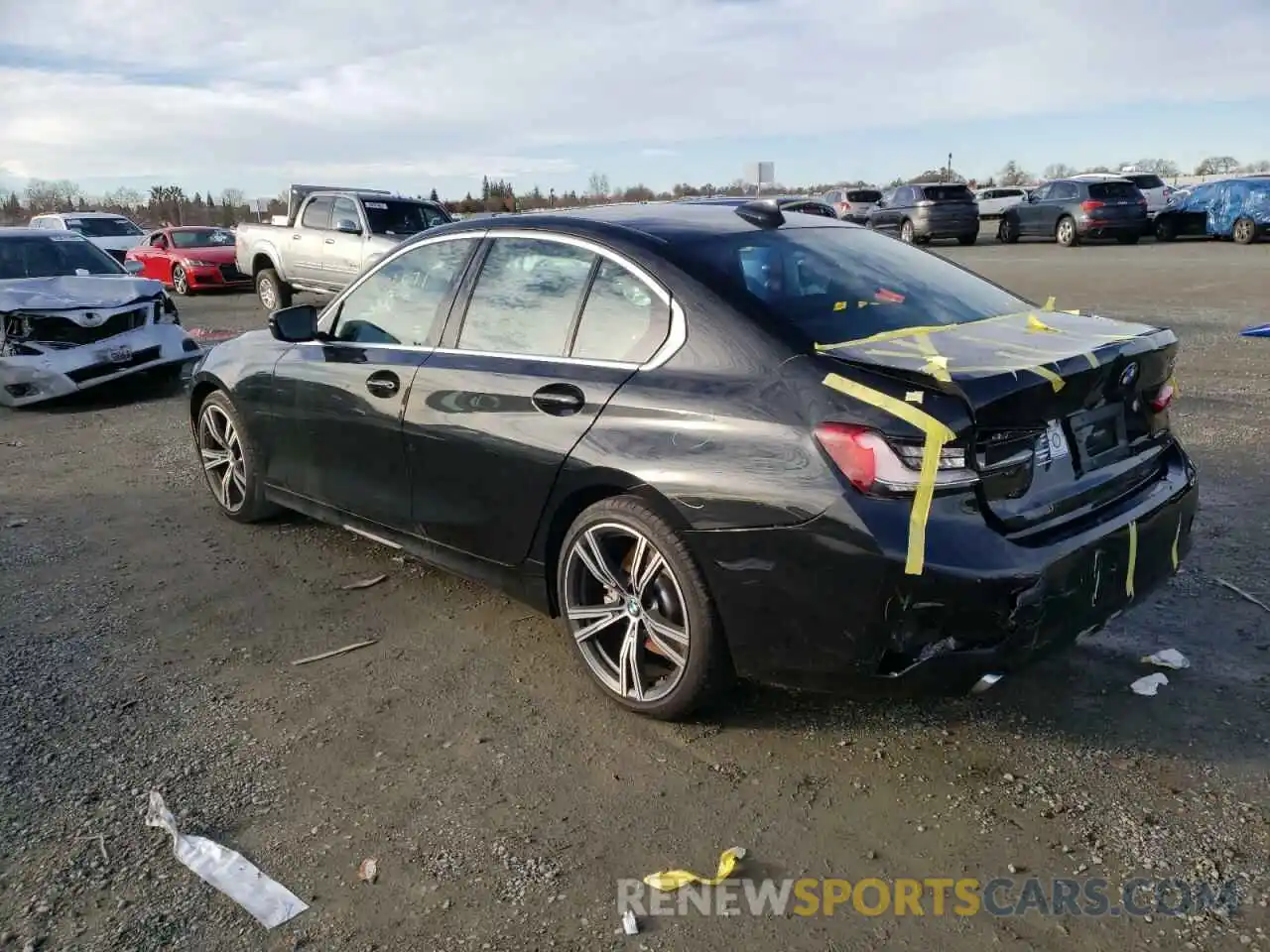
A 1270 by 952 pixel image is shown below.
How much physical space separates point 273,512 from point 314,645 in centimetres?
156

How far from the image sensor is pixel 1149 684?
3.53m

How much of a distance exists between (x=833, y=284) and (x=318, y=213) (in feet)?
42.7

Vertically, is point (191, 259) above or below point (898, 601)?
above

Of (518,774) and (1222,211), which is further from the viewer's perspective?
(1222,211)

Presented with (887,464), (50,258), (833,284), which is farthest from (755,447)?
(50,258)

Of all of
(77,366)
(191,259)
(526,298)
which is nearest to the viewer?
(526,298)

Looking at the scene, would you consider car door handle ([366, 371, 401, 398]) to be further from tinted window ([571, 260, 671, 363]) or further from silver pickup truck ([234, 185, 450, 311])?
silver pickup truck ([234, 185, 450, 311])

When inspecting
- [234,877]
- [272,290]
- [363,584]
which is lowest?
[234,877]

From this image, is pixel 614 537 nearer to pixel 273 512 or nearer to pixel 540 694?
pixel 540 694

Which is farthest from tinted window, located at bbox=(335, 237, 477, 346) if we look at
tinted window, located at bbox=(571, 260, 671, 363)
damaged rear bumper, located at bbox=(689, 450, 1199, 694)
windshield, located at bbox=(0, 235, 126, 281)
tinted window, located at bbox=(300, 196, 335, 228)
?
tinted window, located at bbox=(300, 196, 335, 228)

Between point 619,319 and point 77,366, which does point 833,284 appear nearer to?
point 619,319

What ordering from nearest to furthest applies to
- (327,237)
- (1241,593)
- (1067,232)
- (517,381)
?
(517,381)
(1241,593)
(327,237)
(1067,232)

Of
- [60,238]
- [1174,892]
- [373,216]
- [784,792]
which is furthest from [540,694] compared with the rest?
[373,216]

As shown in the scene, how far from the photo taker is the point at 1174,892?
2520mm
